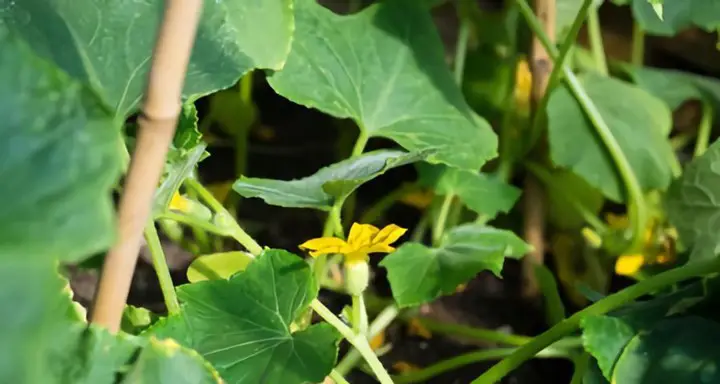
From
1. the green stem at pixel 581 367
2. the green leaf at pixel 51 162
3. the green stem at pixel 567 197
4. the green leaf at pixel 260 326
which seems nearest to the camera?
the green leaf at pixel 51 162

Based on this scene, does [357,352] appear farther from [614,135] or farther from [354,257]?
[614,135]

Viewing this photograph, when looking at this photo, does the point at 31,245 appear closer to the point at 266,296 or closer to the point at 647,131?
the point at 266,296

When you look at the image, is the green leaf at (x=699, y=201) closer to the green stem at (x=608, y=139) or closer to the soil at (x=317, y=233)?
the green stem at (x=608, y=139)

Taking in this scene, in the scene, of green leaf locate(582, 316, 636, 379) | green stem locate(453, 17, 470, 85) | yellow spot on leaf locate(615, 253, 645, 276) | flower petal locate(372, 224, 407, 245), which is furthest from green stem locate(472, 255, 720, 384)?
green stem locate(453, 17, 470, 85)

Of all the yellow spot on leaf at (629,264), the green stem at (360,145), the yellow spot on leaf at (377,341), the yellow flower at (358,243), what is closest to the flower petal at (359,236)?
the yellow flower at (358,243)

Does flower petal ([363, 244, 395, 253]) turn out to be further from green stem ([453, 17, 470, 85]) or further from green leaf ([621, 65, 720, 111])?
green leaf ([621, 65, 720, 111])

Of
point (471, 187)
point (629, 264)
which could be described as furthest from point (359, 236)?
point (629, 264)
